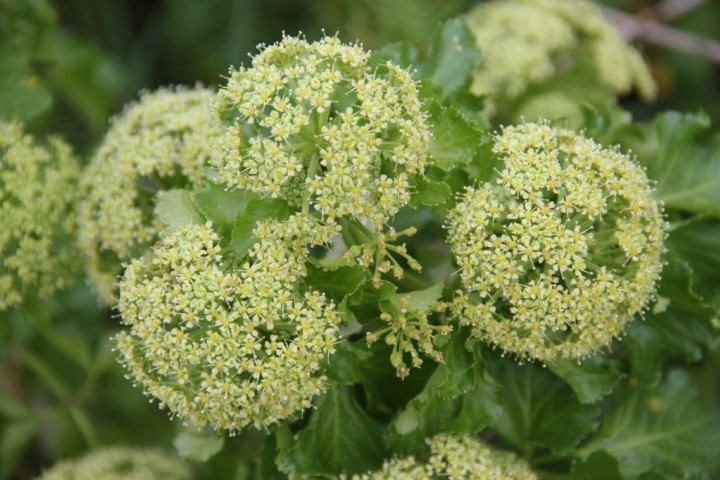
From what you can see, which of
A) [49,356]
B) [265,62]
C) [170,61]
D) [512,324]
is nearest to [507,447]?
[512,324]

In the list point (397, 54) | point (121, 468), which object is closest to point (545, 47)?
point (397, 54)

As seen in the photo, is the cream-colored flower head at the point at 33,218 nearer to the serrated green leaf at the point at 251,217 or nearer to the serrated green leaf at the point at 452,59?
the serrated green leaf at the point at 251,217

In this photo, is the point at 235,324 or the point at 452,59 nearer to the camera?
the point at 235,324

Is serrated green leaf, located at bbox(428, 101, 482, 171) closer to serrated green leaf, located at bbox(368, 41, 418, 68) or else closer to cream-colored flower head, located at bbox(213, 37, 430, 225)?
cream-colored flower head, located at bbox(213, 37, 430, 225)

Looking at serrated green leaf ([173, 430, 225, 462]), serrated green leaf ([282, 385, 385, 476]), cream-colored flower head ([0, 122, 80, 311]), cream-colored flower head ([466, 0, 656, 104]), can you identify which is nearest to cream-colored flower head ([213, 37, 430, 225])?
serrated green leaf ([282, 385, 385, 476])

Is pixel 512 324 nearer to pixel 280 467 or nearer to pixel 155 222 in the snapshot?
pixel 280 467

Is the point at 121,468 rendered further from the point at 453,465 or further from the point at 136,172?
the point at 453,465

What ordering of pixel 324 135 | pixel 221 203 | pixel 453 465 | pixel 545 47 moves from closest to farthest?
pixel 324 135, pixel 221 203, pixel 453 465, pixel 545 47
